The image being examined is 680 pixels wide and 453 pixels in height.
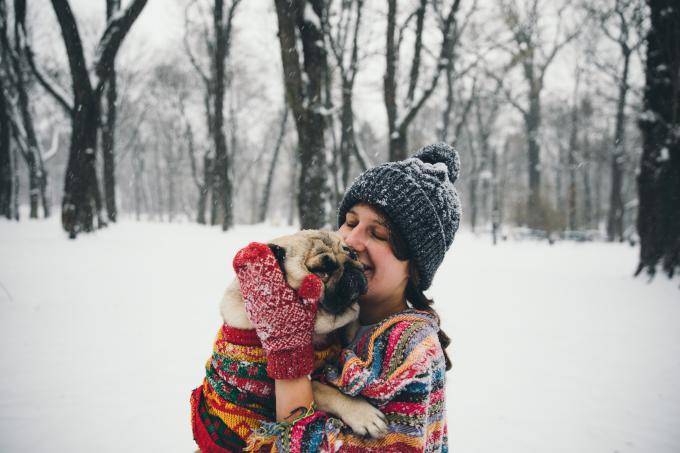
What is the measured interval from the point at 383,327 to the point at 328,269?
0.30 m

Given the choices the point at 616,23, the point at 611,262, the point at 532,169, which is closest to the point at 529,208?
the point at 532,169

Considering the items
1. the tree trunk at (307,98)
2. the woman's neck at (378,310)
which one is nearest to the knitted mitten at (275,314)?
the woman's neck at (378,310)

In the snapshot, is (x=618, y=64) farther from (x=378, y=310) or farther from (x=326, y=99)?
(x=378, y=310)

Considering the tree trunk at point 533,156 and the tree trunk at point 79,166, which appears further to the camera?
the tree trunk at point 533,156

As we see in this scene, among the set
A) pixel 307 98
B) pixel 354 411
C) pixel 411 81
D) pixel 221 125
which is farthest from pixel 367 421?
pixel 221 125

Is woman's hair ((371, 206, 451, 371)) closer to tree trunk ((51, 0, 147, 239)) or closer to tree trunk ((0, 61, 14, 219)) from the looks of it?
tree trunk ((51, 0, 147, 239))

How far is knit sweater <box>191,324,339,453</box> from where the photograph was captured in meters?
1.39

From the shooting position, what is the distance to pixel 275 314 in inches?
49.1

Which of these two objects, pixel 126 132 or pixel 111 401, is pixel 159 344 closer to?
pixel 111 401

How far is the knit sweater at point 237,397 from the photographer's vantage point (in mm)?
1389

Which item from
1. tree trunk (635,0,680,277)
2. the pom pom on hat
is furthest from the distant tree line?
the pom pom on hat

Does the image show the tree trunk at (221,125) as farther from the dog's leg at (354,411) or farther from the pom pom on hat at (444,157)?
the dog's leg at (354,411)

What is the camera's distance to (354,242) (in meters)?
1.62

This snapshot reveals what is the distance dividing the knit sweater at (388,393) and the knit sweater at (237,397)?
0.10m
